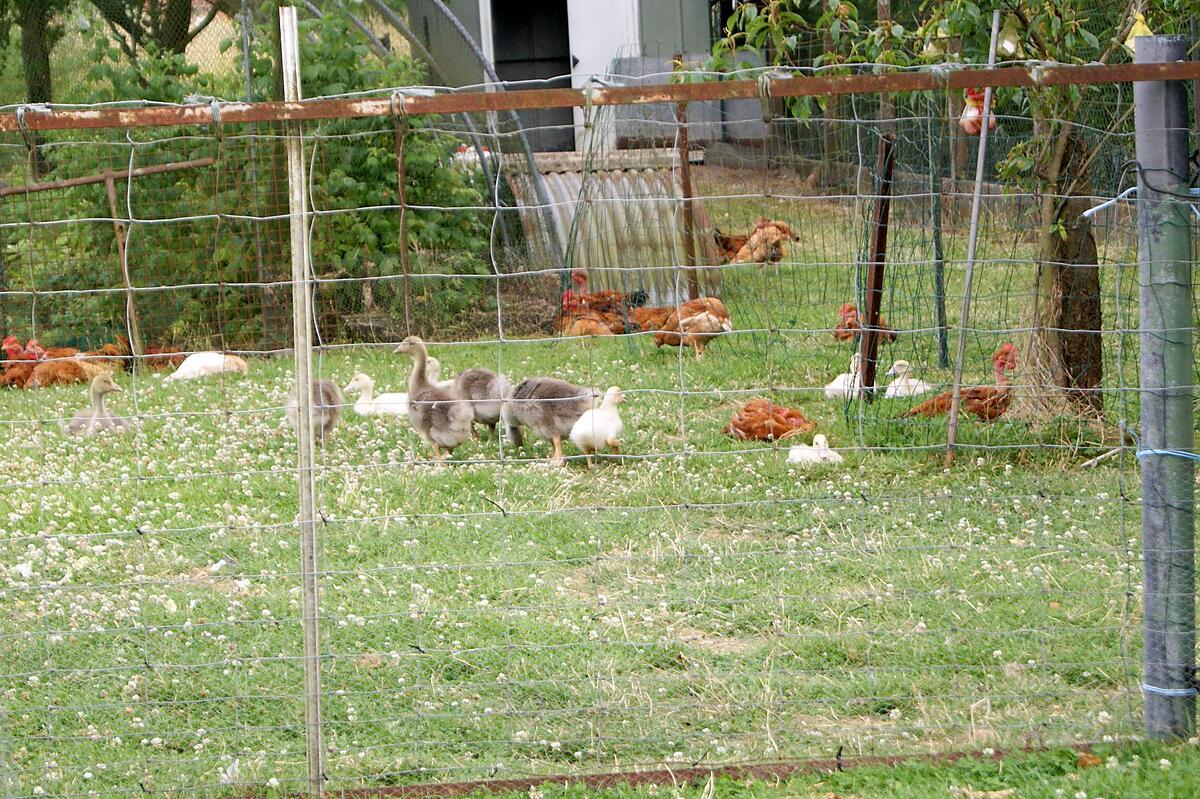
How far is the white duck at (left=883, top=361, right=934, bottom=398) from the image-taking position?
27.7ft

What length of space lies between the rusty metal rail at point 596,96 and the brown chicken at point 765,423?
13.1 feet

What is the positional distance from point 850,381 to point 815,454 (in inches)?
49.6

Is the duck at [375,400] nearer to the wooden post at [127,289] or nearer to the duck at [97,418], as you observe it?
the wooden post at [127,289]

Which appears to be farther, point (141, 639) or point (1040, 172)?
point (1040, 172)

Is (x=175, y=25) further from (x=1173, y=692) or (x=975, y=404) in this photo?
(x=1173, y=692)

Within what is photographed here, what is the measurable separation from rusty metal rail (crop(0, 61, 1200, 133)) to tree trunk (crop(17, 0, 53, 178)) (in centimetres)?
1184

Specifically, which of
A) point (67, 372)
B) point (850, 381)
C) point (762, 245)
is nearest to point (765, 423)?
point (850, 381)

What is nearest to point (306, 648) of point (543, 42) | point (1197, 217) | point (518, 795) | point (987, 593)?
point (518, 795)

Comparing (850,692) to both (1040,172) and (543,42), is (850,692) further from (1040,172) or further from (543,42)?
(543,42)

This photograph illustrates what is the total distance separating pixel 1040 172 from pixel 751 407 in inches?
92.1

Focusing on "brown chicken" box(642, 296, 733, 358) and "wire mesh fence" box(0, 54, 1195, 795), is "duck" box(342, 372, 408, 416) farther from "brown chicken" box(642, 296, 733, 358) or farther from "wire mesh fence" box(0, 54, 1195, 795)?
"brown chicken" box(642, 296, 733, 358)

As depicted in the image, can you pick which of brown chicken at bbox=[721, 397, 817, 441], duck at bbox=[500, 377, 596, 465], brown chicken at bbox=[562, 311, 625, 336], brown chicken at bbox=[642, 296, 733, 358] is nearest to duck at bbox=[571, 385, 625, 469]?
duck at bbox=[500, 377, 596, 465]

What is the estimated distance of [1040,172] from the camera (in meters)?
7.80

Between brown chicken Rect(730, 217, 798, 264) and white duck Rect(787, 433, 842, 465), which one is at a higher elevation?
brown chicken Rect(730, 217, 798, 264)
